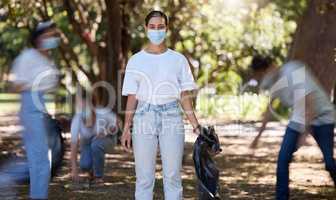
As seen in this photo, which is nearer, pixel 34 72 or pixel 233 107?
pixel 34 72

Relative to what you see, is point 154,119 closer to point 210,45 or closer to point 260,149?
point 260,149

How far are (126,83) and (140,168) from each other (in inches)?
30.2

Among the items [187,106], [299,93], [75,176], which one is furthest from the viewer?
[75,176]

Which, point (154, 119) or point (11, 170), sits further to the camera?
point (11, 170)

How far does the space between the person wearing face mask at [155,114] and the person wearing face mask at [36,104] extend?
38.6 inches

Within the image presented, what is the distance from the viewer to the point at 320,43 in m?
11.1

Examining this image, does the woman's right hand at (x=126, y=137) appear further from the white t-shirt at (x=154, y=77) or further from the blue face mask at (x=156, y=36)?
the blue face mask at (x=156, y=36)

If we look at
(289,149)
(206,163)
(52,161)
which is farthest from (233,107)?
(206,163)

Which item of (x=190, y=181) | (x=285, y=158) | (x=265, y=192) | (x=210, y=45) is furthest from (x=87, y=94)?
(x=210, y=45)

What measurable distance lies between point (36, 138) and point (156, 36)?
60.5 inches

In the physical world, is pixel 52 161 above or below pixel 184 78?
below

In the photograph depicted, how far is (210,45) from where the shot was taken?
3266cm

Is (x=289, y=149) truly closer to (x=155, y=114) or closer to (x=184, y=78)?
(x=184, y=78)

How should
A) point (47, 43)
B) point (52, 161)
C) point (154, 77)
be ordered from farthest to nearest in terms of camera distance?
point (52, 161) < point (47, 43) < point (154, 77)
